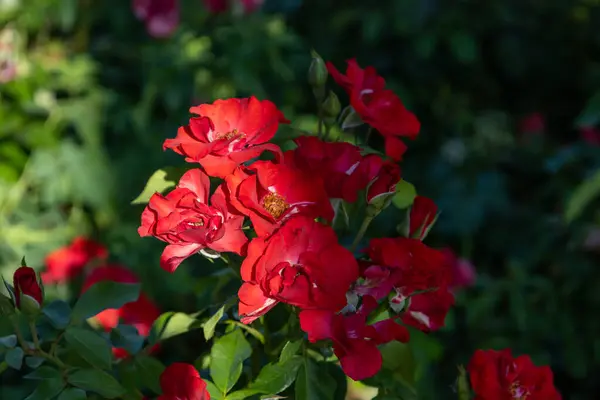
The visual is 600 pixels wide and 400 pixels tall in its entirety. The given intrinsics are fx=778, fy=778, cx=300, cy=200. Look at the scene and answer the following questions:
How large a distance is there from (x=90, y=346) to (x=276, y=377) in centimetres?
20

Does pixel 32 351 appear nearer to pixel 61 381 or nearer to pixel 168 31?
pixel 61 381

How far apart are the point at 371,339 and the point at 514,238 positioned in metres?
1.61

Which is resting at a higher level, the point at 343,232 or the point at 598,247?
the point at 343,232

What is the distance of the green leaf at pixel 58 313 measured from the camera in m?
0.82

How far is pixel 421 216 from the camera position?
2.63 feet

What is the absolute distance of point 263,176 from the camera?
2.31ft

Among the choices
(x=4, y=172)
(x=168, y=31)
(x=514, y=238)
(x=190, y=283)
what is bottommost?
(x=514, y=238)

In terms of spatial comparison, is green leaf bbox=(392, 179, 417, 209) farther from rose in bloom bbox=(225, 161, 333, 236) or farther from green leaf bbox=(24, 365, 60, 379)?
green leaf bbox=(24, 365, 60, 379)

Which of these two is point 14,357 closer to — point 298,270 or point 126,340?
point 126,340

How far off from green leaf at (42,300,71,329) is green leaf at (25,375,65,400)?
7cm

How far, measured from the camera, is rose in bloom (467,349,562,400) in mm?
793

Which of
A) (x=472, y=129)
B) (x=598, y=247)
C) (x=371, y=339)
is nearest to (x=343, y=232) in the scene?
(x=371, y=339)

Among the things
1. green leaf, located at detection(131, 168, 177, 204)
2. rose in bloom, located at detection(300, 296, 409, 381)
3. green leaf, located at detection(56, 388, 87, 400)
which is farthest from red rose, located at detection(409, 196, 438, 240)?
green leaf, located at detection(56, 388, 87, 400)

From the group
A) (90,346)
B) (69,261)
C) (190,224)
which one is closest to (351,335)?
(190,224)
